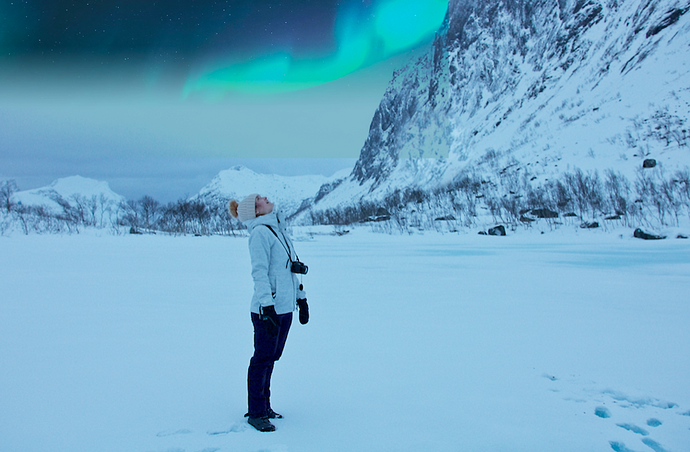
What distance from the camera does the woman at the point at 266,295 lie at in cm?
249

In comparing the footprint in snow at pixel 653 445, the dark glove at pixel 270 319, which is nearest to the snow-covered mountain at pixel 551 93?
the footprint in snow at pixel 653 445

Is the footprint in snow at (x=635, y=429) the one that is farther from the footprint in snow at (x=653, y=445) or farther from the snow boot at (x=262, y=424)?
the snow boot at (x=262, y=424)

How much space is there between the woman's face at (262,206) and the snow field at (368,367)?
48.6 inches

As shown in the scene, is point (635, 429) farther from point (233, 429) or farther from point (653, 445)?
point (233, 429)

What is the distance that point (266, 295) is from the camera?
248 centimetres

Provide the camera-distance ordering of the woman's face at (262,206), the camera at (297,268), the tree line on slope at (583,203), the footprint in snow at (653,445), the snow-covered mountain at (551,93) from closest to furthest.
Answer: the footprint in snow at (653,445) < the camera at (297,268) < the woman's face at (262,206) < the tree line on slope at (583,203) < the snow-covered mountain at (551,93)

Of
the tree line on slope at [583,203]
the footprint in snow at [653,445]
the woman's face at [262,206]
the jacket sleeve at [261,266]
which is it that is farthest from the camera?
the tree line on slope at [583,203]

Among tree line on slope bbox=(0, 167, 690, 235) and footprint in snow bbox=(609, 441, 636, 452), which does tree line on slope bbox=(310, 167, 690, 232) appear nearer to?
tree line on slope bbox=(0, 167, 690, 235)

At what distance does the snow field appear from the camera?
238 centimetres

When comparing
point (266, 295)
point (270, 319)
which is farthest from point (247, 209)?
point (270, 319)

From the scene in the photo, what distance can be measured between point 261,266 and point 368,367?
1.37 m

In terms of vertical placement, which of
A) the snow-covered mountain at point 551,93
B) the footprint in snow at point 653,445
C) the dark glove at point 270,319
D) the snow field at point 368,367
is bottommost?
the footprint in snow at point 653,445

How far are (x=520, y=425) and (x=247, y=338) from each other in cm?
261

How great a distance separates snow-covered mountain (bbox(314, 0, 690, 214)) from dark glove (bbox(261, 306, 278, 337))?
20.5 m
